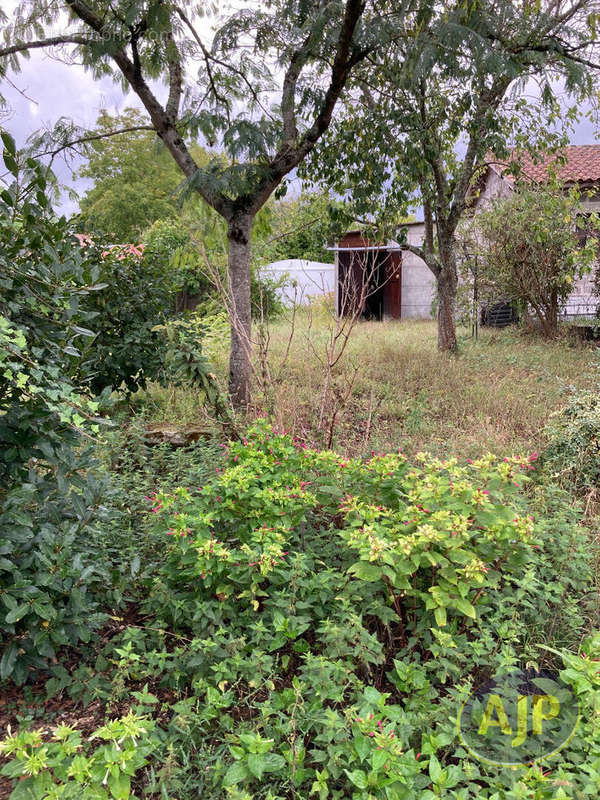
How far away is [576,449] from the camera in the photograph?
12.4 feet

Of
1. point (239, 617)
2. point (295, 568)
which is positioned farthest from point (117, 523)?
point (295, 568)

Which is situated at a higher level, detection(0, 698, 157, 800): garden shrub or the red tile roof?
the red tile roof

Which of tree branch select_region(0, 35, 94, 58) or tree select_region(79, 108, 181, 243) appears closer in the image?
tree branch select_region(0, 35, 94, 58)

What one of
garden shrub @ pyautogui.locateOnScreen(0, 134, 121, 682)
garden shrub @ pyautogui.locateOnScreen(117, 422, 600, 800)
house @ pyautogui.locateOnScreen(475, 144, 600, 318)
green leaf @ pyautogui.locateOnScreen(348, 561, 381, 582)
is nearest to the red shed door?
house @ pyautogui.locateOnScreen(475, 144, 600, 318)

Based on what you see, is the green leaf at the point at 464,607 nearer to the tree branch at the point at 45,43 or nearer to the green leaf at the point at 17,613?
the green leaf at the point at 17,613

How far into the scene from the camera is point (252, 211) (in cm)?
565

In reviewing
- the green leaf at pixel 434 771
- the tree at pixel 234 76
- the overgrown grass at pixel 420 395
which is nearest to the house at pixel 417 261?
the overgrown grass at pixel 420 395

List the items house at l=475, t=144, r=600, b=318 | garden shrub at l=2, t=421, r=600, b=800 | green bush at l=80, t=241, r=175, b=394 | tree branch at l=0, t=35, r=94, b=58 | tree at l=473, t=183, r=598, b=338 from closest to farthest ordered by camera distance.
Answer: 1. garden shrub at l=2, t=421, r=600, b=800
2. green bush at l=80, t=241, r=175, b=394
3. tree branch at l=0, t=35, r=94, b=58
4. tree at l=473, t=183, r=598, b=338
5. house at l=475, t=144, r=600, b=318

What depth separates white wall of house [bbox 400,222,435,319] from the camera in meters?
18.5

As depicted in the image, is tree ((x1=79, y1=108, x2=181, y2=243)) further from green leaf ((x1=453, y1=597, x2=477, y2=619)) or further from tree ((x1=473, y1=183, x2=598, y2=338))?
green leaf ((x1=453, y1=597, x2=477, y2=619))

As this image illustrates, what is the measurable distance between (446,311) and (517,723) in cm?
756

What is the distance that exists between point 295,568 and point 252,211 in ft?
14.3

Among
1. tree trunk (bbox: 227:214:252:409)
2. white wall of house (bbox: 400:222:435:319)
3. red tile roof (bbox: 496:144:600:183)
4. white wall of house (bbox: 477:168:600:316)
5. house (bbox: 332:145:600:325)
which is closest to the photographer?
tree trunk (bbox: 227:214:252:409)

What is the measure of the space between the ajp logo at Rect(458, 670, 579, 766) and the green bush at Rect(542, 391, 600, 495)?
72.6 inches
